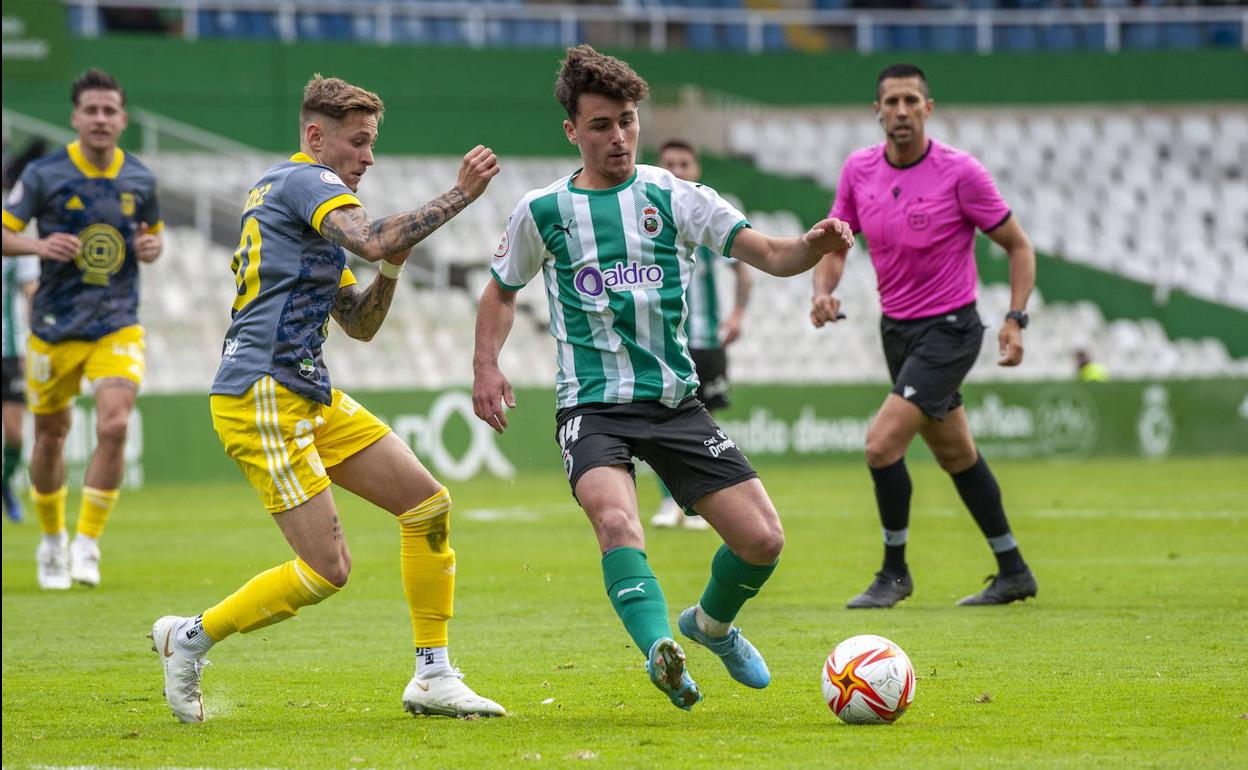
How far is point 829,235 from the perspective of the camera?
565cm

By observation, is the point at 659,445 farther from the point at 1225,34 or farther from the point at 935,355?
the point at 1225,34

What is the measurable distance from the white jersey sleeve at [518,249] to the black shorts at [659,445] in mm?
514

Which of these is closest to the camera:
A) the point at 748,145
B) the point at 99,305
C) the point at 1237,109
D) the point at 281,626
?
the point at 281,626

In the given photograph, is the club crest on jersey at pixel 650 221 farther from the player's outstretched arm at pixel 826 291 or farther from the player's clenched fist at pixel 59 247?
the player's clenched fist at pixel 59 247

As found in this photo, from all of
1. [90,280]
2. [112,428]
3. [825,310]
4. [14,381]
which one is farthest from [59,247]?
[14,381]

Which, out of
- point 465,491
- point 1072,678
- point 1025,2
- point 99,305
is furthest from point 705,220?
point 1025,2

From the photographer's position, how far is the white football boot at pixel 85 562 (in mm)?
10086

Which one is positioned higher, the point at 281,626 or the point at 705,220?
the point at 705,220

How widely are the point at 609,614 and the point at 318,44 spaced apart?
19401mm

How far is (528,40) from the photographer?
28.0 m

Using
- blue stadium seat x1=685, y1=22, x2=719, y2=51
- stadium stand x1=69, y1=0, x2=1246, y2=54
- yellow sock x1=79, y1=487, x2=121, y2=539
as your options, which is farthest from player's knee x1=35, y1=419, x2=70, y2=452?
blue stadium seat x1=685, y1=22, x2=719, y2=51

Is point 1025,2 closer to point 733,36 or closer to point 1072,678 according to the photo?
point 733,36

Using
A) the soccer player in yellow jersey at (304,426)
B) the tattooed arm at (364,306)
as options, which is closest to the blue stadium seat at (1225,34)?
the tattooed arm at (364,306)

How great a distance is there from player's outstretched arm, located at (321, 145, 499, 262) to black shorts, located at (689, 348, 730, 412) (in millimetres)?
7960
